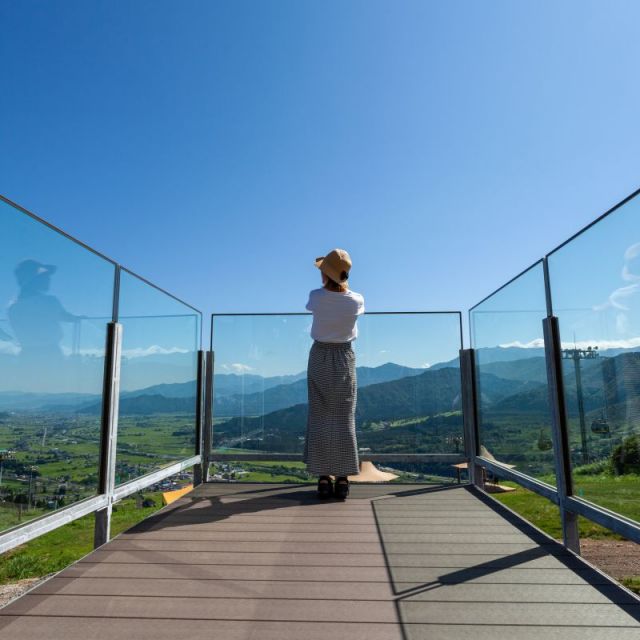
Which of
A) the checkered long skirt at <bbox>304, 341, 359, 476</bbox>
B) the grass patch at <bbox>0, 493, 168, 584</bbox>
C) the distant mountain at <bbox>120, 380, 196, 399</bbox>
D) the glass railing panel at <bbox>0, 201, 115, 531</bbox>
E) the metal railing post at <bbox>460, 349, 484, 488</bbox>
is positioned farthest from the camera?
the metal railing post at <bbox>460, 349, 484, 488</bbox>

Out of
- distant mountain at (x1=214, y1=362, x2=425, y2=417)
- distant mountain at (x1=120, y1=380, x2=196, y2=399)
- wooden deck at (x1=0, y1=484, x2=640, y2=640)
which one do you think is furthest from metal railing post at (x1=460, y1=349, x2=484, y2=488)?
distant mountain at (x1=120, y1=380, x2=196, y2=399)

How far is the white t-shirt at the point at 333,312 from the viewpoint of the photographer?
2957 mm

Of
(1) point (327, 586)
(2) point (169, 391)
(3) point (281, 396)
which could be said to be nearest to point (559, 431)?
(1) point (327, 586)

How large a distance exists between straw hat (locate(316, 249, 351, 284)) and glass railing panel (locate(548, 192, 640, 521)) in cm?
122

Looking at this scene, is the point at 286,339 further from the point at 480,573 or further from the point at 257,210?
the point at 257,210

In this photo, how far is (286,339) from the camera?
3729 millimetres

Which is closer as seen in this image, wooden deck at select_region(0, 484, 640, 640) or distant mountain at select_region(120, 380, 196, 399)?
wooden deck at select_region(0, 484, 640, 640)

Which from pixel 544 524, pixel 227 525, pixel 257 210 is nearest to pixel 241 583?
pixel 227 525

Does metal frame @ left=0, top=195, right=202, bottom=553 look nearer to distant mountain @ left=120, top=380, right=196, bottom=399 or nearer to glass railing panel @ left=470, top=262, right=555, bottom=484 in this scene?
distant mountain @ left=120, top=380, right=196, bottom=399

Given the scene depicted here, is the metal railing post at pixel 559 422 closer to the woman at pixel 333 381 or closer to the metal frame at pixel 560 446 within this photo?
the metal frame at pixel 560 446

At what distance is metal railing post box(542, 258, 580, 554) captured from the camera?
196cm

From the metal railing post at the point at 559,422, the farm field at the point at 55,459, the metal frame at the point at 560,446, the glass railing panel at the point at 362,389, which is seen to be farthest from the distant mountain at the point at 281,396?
the metal railing post at the point at 559,422

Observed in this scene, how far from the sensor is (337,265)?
9.58 feet

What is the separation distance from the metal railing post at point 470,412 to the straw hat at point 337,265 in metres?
1.32
